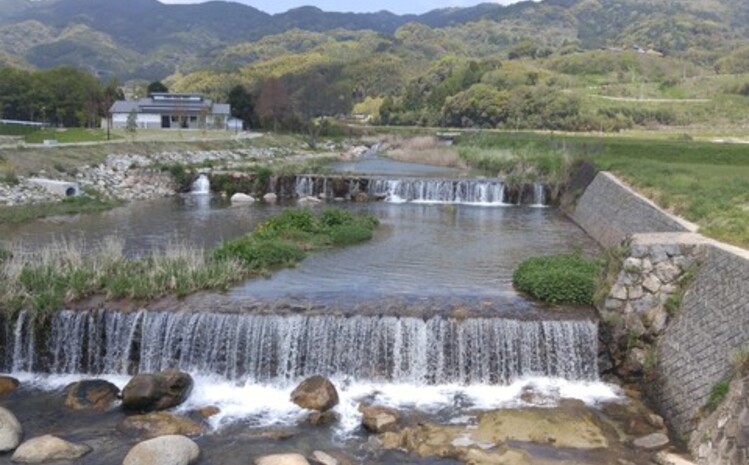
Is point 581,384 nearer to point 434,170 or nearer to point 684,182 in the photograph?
point 684,182

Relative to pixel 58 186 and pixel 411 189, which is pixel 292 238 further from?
pixel 58 186

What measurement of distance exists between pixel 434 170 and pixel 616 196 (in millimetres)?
24634

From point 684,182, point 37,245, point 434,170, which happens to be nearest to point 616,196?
point 684,182

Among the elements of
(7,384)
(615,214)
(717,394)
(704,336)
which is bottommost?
(7,384)

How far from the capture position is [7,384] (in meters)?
14.1

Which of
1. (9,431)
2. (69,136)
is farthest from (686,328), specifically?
(69,136)

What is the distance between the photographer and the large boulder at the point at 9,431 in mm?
11602

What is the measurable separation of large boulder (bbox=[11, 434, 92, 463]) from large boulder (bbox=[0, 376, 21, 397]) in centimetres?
279

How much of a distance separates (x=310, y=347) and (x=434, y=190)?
21598 mm

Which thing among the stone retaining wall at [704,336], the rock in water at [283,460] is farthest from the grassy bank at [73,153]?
the stone retaining wall at [704,336]

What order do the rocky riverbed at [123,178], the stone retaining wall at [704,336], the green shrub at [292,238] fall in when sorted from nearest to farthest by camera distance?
the stone retaining wall at [704,336] → the green shrub at [292,238] → the rocky riverbed at [123,178]

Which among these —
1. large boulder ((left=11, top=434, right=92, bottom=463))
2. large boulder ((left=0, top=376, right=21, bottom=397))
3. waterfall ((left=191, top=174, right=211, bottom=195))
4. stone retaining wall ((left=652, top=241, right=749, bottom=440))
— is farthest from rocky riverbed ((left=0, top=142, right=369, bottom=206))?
stone retaining wall ((left=652, top=241, right=749, bottom=440))

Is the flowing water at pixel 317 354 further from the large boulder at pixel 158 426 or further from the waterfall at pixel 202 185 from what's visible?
the waterfall at pixel 202 185

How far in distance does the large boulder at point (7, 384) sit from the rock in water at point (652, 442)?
11.7m
